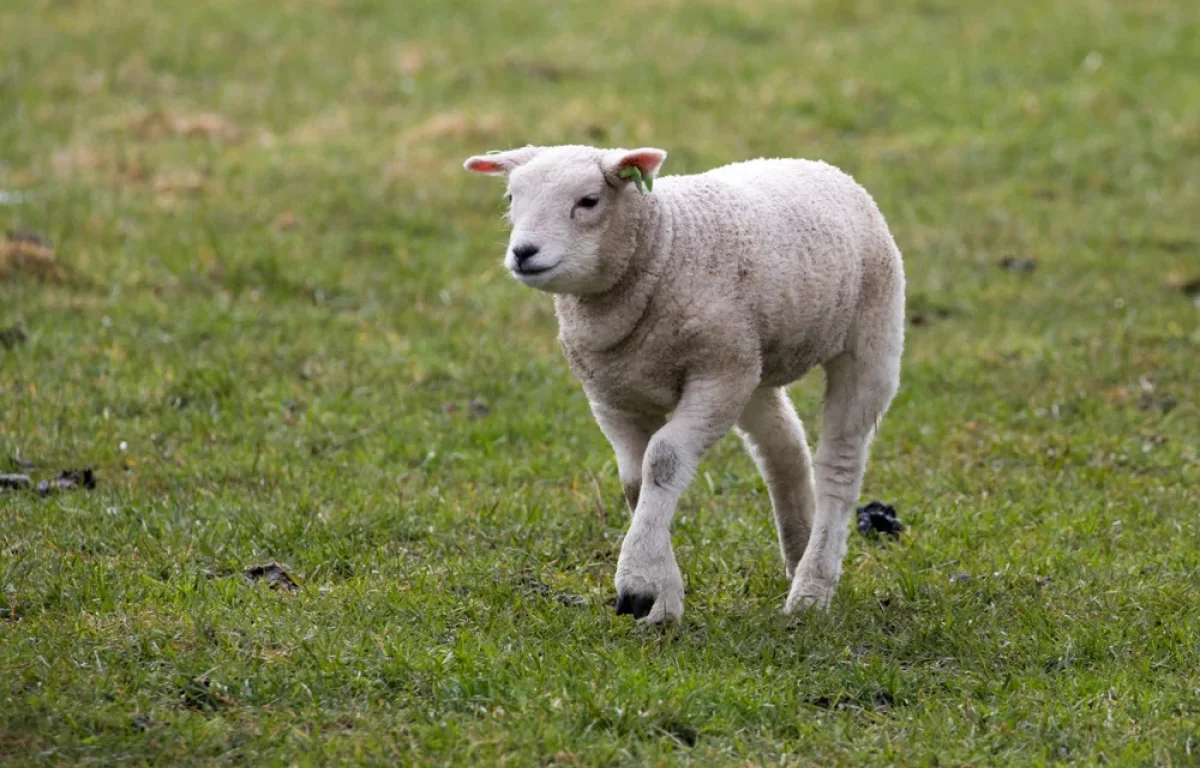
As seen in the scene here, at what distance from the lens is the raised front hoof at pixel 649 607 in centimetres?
538

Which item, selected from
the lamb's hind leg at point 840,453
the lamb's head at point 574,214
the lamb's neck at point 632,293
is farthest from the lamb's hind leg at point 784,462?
the lamb's head at point 574,214

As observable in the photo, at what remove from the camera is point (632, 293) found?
557 cm

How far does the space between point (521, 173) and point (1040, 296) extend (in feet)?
20.1

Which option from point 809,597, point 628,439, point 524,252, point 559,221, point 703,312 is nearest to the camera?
point 524,252

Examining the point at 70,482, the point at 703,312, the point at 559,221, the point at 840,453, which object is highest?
the point at 559,221

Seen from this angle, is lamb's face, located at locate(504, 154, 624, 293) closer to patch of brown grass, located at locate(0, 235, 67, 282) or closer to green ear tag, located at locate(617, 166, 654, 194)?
green ear tag, located at locate(617, 166, 654, 194)

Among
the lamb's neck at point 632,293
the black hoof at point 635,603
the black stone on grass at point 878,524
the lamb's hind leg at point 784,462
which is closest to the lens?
the black hoof at point 635,603

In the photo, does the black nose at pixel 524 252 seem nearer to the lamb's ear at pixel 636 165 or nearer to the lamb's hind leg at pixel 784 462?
the lamb's ear at pixel 636 165

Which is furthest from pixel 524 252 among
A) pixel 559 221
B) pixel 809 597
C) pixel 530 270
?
pixel 809 597

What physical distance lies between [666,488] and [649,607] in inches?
15.1

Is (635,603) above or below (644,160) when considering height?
below

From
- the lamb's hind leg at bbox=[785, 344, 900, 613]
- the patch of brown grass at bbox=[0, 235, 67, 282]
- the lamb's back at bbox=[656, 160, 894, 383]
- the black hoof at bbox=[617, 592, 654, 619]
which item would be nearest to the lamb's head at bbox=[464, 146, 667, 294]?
the lamb's back at bbox=[656, 160, 894, 383]

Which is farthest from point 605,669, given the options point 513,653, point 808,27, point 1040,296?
point 808,27

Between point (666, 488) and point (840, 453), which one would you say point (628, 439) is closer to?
point (666, 488)
